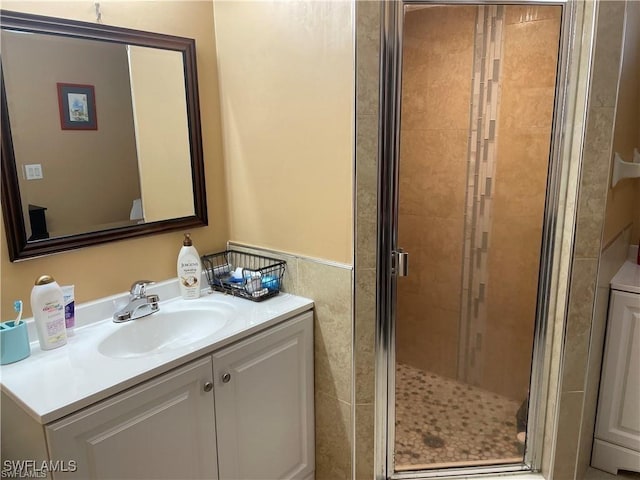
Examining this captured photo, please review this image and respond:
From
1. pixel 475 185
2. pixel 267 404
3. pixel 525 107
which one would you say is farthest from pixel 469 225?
pixel 267 404

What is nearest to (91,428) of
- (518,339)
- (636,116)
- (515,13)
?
(518,339)

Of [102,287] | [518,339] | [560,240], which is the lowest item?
[518,339]

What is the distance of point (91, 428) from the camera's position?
1173mm

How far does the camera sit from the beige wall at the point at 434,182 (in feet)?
6.18

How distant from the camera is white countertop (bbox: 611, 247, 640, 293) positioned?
1.84m

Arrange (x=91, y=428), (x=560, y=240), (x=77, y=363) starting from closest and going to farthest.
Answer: (x=91, y=428)
(x=77, y=363)
(x=560, y=240)

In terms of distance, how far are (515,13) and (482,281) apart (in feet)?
3.96

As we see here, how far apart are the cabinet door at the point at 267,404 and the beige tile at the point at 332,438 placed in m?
0.04

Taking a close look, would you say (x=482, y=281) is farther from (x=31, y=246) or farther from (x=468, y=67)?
(x=31, y=246)

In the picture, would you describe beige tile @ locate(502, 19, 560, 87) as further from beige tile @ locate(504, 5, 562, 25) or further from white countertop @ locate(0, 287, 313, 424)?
white countertop @ locate(0, 287, 313, 424)

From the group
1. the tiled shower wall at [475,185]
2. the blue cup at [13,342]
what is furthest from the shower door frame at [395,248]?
the blue cup at [13,342]

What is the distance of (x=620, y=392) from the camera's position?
6.31 feet

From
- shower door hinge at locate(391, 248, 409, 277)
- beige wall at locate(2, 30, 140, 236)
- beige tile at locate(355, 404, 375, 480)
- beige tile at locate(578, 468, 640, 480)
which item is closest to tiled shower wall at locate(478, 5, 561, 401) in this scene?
beige tile at locate(578, 468, 640, 480)

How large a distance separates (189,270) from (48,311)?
538mm
